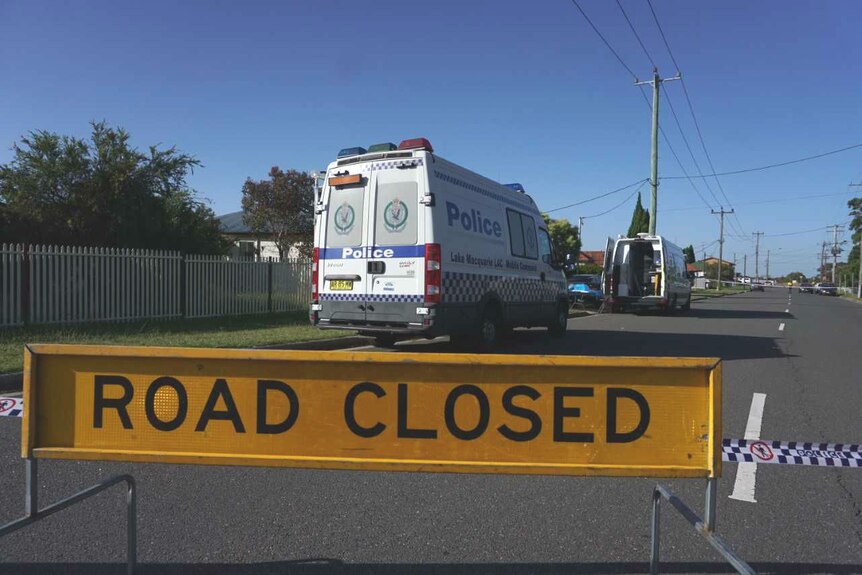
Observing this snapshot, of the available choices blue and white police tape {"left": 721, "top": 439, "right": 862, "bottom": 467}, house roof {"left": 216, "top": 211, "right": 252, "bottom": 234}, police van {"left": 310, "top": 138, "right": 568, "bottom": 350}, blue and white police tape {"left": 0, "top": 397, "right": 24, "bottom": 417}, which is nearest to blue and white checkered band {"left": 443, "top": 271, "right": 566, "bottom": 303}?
police van {"left": 310, "top": 138, "right": 568, "bottom": 350}

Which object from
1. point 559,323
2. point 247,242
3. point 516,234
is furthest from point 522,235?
point 247,242

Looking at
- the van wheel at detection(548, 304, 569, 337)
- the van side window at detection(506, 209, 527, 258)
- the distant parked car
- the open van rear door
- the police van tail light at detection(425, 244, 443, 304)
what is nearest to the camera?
the police van tail light at detection(425, 244, 443, 304)

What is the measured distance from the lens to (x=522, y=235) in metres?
11.2

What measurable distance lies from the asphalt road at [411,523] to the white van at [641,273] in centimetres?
1582

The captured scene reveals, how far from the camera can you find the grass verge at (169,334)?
9312 millimetres

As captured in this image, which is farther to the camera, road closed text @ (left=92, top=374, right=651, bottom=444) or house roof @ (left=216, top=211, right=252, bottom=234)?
house roof @ (left=216, top=211, right=252, bottom=234)

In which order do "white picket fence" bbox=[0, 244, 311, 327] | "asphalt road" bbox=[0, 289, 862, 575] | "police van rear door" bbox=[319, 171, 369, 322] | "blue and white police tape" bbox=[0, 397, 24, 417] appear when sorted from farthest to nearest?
"white picket fence" bbox=[0, 244, 311, 327] → "police van rear door" bbox=[319, 171, 369, 322] → "blue and white police tape" bbox=[0, 397, 24, 417] → "asphalt road" bbox=[0, 289, 862, 575]

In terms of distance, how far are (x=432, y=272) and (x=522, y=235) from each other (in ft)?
10.8

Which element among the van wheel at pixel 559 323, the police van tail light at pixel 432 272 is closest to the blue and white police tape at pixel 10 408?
the police van tail light at pixel 432 272

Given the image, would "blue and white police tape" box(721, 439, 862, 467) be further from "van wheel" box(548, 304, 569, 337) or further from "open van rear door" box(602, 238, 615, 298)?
"open van rear door" box(602, 238, 615, 298)

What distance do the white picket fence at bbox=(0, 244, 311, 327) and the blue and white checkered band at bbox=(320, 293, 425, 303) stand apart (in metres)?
5.05

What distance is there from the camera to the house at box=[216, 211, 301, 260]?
3298cm

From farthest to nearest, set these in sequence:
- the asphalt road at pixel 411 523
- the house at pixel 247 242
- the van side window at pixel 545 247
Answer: the house at pixel 247 242 → the van side window at pixel 545 247 → the asphalt road at pixel 411 523

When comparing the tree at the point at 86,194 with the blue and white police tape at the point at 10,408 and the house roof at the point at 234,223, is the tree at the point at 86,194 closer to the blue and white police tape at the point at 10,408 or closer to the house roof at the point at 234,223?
the blue and white police tape at the point at 10,408
